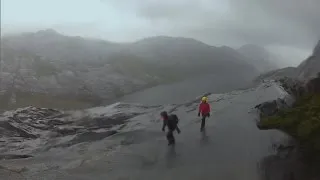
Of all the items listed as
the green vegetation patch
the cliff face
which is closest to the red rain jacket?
the green vegetation patch

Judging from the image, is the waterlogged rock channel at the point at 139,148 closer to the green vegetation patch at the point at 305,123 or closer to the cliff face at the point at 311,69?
the green vegetation patch at the point at 305,123

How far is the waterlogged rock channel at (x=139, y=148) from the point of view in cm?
2359

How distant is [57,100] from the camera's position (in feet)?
486

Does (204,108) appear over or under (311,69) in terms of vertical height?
under

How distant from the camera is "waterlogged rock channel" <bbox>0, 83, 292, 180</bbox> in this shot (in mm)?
23594

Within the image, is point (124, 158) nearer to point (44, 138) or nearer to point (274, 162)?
point (274, 162)

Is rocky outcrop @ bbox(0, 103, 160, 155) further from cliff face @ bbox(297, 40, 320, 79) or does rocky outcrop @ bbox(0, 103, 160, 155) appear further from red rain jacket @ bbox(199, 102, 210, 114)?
cliff face @ bbox(297, 40, 320, 79)

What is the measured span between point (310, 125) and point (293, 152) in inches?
166

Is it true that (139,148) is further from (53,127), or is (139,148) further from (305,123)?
(53,127)

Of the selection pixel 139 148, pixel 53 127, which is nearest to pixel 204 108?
pixel 139 148

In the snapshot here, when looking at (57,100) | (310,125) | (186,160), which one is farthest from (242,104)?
(57,100)

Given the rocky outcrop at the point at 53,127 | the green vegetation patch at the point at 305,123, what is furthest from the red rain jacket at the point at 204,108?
the rocky outcrop at the point at 53,127

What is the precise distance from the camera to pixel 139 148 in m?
30.0

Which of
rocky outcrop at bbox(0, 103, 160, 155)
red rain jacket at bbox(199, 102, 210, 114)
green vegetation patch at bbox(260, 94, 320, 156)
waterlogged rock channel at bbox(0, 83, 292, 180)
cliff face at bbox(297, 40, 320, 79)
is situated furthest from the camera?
cliff face at bbox(297, 40, 320, 79)
